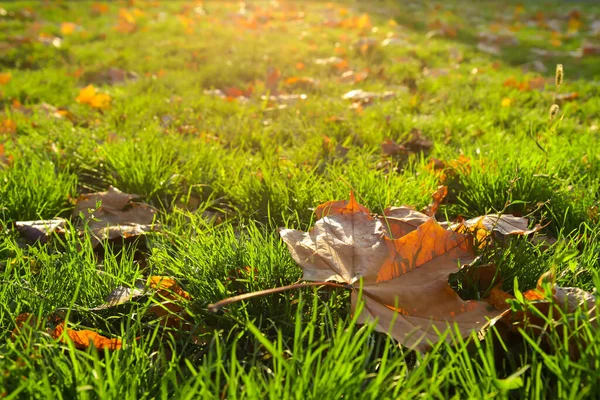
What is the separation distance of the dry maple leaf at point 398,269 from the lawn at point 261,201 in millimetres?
30

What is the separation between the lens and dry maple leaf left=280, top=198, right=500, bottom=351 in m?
1.12

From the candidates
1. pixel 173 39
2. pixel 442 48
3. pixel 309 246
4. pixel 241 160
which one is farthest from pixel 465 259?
pixel 173 39

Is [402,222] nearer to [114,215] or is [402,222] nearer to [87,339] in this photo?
[87,339]

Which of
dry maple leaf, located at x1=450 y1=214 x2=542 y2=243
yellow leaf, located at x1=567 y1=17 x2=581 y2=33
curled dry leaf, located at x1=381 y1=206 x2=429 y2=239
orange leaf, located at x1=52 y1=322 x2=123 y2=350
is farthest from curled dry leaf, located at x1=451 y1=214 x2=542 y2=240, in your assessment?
yellow leaf, located at x1=567 y1=17 x2=581 y2=33

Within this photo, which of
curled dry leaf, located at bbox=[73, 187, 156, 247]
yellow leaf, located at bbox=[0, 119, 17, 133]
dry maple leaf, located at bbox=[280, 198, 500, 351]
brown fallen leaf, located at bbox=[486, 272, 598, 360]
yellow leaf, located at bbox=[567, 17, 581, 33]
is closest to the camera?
brown fallen leaf, located at bbox=[486, 272, 598, 360]

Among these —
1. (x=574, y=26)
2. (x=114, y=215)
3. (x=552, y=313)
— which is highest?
(x=574, y=26)

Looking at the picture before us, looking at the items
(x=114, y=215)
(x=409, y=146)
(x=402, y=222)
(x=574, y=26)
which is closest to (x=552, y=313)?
(x=402, y=222)

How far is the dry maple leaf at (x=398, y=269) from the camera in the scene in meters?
1.12

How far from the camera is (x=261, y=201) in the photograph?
2002 millimetres

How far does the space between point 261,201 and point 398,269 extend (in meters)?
0.90

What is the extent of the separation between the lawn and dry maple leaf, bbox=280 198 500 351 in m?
0.03

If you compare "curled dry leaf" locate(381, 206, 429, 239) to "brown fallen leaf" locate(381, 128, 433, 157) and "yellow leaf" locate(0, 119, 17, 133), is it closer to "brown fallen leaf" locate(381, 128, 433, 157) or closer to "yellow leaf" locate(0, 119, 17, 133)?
"brown fallen leaf" locate(381, 128, 433, 157)

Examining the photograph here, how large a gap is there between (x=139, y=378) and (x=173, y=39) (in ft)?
19.0

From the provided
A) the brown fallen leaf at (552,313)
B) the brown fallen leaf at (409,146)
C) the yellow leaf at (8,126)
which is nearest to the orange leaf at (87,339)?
the brown fallen leaf at (552,313)
